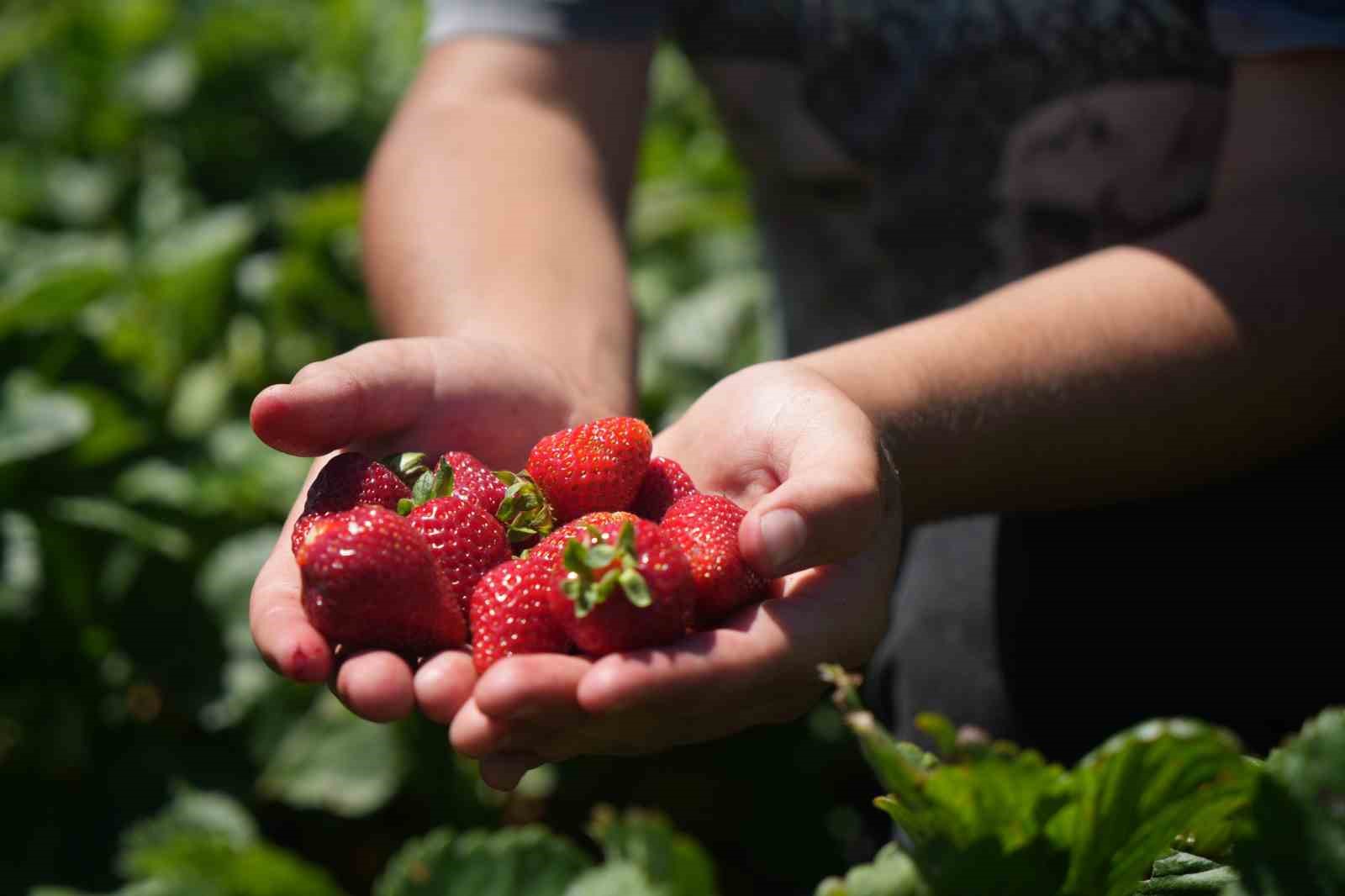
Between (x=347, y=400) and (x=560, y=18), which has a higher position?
(x=560, y=18)

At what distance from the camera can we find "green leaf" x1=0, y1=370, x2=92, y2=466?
2152mm

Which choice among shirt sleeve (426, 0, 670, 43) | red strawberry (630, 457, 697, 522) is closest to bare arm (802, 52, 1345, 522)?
red strawberry (630, 457, 697, 522)

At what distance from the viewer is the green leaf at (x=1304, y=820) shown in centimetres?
92

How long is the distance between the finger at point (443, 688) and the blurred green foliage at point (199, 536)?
0.66 m

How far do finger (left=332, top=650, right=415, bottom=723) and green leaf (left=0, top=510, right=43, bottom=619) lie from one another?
4.17 ft

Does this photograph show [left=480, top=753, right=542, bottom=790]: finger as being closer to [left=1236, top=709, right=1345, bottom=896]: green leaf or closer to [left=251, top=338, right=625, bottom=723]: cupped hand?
[left=251, top=338, right=625, bottom=723]: cupped hand

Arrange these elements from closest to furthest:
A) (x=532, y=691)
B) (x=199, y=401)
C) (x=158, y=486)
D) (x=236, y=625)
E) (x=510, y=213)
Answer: (x=532, y=691) < (x=510, y=213) < (x=236, y=625) < (x=158, y=486) < (x=199, y=401)

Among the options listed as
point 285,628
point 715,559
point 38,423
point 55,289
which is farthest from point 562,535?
point 55,289

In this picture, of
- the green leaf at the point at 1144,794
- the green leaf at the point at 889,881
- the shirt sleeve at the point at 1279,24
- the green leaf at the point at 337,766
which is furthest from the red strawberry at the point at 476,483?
the shirt sleeve at the point at 1279,24

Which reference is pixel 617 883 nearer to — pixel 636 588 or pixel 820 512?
pixel 636 588

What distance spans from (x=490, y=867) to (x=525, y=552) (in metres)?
0.30

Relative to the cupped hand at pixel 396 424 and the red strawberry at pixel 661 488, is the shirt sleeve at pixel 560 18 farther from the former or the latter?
the red strawberry at pixel 661 488

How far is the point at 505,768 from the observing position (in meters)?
1.12

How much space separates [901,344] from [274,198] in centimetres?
221
